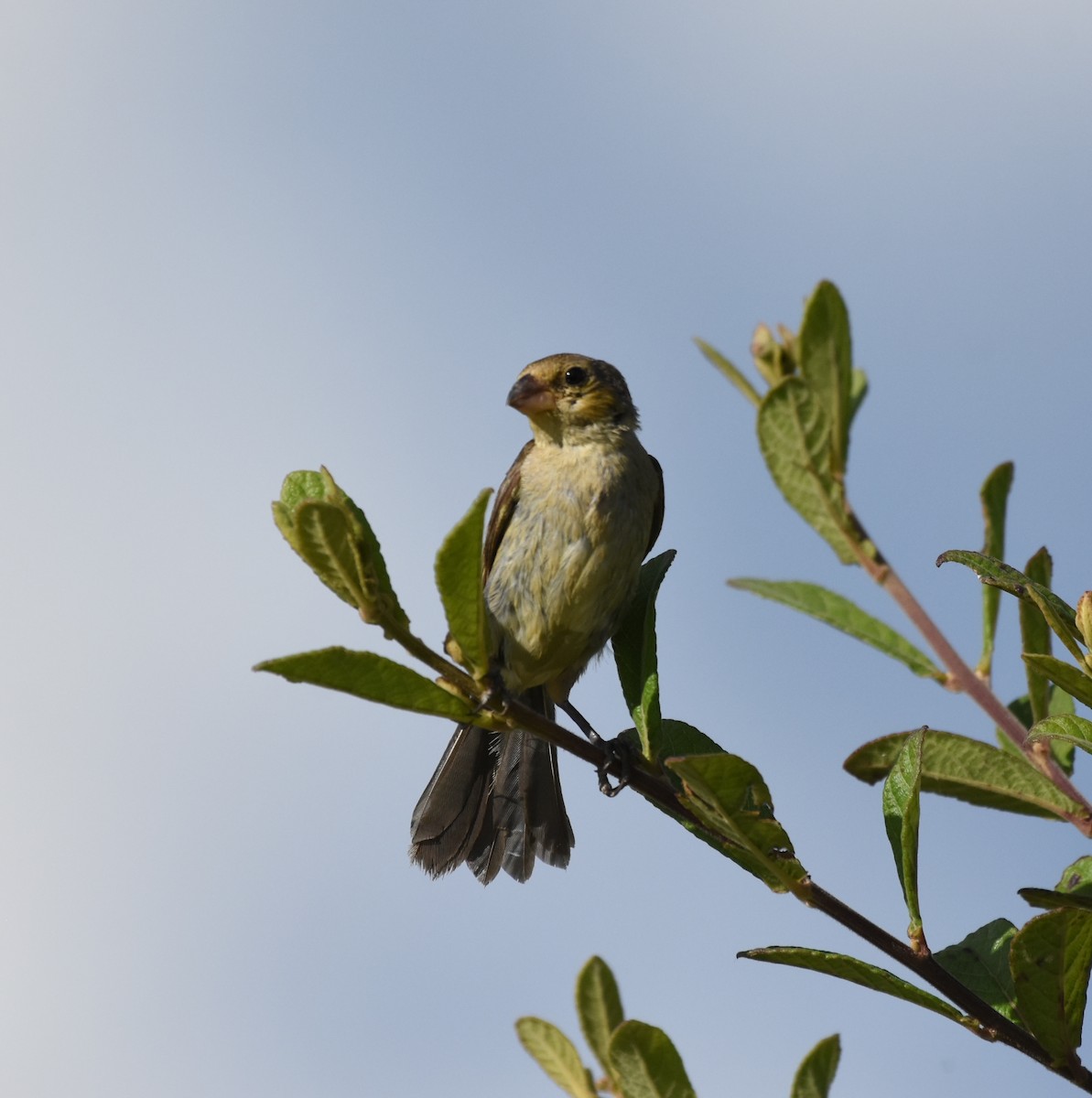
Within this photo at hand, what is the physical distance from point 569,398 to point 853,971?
146 inches

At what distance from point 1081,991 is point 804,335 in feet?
3.92

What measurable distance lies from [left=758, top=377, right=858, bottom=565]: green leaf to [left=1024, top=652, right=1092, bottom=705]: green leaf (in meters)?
0.36

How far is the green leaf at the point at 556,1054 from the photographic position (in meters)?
2.13

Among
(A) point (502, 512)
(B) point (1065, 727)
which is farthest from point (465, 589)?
(A) point (502, 512)

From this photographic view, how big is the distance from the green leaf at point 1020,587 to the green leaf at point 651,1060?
0.95 m

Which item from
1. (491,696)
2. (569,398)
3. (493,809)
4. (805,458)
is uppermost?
(569,398)

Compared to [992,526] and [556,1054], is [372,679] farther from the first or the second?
[992,526]

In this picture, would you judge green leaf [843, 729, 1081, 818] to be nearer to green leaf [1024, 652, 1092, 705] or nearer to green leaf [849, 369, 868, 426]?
green leaf [1024, 652, 1092, 705]

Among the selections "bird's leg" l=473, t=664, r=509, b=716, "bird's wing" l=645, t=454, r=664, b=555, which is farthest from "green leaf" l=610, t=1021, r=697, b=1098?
"bird's wing" l=645, t=454, r=664, b=555

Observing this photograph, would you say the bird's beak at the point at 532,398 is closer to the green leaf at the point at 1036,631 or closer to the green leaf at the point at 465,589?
the green leaf at the point at 1036,631

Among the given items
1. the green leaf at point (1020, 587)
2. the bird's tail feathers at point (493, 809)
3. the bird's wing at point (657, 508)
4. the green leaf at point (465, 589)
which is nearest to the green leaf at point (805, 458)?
the green leaf at point (1020, 587)

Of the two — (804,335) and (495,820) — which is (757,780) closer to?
(804,335)

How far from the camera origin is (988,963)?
250 cm

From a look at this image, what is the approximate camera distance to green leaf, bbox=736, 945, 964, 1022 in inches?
84.8
